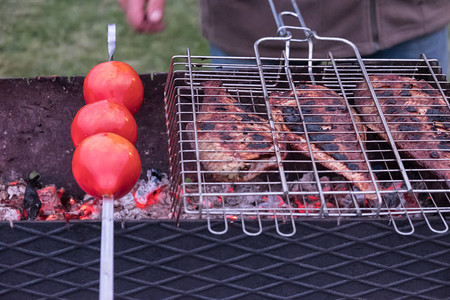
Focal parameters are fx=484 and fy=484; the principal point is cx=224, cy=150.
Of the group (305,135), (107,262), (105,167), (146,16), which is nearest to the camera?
(107,262)

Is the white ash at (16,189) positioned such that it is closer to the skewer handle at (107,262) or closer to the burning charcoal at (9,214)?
the burning charcoal at (9,214)

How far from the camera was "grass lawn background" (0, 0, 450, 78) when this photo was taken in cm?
515

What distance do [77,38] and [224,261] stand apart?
Answer: 15.0ft

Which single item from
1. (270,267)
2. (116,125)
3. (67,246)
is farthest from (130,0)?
(270,267)

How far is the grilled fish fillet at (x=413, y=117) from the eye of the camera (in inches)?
72.5

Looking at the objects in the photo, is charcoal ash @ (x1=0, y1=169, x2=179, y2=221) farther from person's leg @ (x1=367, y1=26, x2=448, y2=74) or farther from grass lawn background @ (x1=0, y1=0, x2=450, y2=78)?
grass lawn background @ (x1=0, y1=0, x2=450, y2=78)

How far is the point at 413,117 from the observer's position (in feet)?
6.66

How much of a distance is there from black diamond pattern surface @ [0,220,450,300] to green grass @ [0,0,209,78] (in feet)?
11.7

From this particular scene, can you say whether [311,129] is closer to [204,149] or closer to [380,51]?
[204,149]

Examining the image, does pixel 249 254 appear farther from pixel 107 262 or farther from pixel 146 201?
pixel 146 201

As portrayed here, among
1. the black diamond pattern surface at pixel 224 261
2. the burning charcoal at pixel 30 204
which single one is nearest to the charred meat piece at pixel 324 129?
the black diamond pattern surface at pixel 224 261

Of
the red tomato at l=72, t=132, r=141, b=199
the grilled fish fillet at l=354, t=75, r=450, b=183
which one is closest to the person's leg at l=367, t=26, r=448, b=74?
the grilled fish fillet at l=354, t=75, r=450, b=183

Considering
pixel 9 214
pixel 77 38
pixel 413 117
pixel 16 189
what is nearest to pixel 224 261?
pixel 413 117

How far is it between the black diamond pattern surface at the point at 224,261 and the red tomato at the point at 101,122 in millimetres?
346
